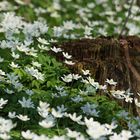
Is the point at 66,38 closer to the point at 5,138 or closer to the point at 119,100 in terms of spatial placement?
the point at 119,100

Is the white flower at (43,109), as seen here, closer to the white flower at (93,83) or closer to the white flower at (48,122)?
the white flower at (48,122)

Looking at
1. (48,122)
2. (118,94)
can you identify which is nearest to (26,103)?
(48,122)

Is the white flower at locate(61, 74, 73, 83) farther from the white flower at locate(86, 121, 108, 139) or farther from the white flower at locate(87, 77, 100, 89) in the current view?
the white flower at locate(86, 121, 108, 139)

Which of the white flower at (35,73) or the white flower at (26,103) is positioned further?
the white flower at (35,73)

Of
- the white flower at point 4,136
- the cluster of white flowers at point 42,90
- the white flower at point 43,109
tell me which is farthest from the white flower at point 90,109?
the white flower at point 4,136

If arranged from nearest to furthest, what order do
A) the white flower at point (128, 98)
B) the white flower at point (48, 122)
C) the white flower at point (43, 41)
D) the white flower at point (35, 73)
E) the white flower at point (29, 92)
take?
the white flower at point (48, 122), the white flower at point (29, 92), the white flower at point (128, 98), the white flower at point (35, 73), the white flower at point (43, 41)

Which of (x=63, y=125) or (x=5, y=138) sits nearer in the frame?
(x=5, y=138)

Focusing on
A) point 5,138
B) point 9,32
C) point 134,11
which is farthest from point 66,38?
Result: point 134,11

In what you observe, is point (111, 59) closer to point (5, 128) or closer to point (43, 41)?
point (43, 41)
